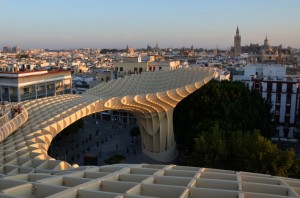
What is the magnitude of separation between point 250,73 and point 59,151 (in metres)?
36.8

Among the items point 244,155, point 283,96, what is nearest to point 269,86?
point 283,96

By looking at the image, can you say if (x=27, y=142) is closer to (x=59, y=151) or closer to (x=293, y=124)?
(x=59, y=151)

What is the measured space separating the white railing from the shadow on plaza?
13.4m

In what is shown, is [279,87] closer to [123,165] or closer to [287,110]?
[287,110]

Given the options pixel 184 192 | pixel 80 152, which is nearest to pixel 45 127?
pixel 184 192

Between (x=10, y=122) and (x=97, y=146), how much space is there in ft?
77.4

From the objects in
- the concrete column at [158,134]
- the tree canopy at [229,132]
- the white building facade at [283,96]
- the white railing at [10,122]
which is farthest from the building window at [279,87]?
the white railing at [10,122]

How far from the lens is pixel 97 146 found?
1783 inches

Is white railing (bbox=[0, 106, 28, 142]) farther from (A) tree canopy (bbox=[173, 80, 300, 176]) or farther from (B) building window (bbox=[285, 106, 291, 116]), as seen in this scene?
(B) building window (bbox=[285, 106, 291, 116])

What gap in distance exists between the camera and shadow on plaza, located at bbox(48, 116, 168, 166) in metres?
39.5

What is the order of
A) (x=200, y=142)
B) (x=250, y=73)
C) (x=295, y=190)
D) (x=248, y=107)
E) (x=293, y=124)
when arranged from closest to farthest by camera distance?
(x=295, y=190)
(x=200, y=142)
(x=248, y=107)
(x=293, y=124)
(x=250, y=73)

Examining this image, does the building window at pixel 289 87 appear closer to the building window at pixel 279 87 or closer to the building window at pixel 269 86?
the building window at pixel 279 87

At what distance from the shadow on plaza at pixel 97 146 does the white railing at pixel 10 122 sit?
527 inches

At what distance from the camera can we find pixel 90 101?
30188 mm
